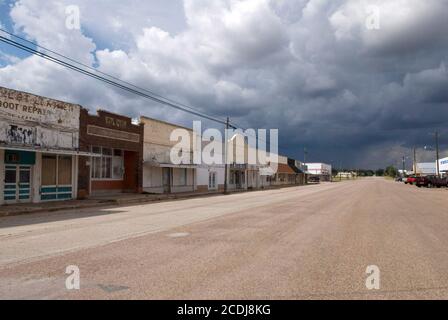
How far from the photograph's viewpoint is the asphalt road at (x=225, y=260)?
6188 millimetres

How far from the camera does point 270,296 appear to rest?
19.4ft

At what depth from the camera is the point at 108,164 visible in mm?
33094

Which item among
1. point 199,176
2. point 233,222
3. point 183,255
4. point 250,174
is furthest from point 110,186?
point 250,174

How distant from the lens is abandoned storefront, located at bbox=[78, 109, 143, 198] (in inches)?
1149

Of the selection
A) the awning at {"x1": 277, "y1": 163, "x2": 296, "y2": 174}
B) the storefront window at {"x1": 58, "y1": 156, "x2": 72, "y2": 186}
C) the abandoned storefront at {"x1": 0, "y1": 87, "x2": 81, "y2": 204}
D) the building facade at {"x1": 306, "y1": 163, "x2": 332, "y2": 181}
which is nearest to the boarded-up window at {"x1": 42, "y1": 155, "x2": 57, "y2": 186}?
the abandoned storefront at {"x1": 0, "y1": 87, "x2": 81, "y2": 204}

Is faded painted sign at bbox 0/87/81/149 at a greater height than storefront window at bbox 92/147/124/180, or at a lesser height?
greater

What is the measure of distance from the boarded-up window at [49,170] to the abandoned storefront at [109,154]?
220 cm

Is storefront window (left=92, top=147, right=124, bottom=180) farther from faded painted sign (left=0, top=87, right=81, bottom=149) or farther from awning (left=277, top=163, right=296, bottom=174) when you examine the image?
awning (left=277, top=163, right=296, bottom=174)

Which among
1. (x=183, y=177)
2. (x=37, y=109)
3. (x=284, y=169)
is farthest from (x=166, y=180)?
(x=284, y=169)

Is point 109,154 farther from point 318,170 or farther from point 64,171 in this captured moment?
point 318,170

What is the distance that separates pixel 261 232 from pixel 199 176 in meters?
34.9

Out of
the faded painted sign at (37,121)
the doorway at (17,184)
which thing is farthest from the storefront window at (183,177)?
the doorway at (17,184)

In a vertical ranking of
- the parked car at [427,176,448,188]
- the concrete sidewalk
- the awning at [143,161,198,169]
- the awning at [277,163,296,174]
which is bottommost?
the concrete sidewalk

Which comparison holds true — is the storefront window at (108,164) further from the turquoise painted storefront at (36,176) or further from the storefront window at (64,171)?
the turquoise painted storefront at (36,176)
